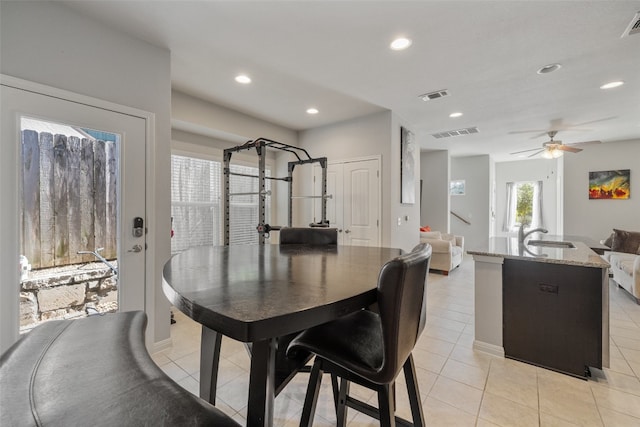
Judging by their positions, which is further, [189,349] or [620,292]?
[620,292]

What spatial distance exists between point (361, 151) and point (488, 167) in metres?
4.61

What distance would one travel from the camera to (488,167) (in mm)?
6938

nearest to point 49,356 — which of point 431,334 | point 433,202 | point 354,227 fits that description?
point 431,334

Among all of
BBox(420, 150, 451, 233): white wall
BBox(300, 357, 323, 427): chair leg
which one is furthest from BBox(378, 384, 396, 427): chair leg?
BBox(420, 150, 451, 233): white wall

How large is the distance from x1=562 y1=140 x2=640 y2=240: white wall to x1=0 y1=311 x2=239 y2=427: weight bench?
795 centimetres

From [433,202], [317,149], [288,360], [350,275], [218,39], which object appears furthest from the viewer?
[433,202]

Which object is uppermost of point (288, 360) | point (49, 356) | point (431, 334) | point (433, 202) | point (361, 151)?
point (361, 151)

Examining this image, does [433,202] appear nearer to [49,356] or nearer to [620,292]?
[620,292]

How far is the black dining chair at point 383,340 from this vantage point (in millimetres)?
812

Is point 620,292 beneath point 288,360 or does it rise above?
beneath

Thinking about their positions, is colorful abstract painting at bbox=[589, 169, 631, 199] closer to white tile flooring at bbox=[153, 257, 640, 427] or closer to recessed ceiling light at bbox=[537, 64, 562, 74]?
white tile flooring at bbox=[153, 257, 640, 427]

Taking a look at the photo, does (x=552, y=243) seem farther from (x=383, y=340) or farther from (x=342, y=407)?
(x=383, y=340)

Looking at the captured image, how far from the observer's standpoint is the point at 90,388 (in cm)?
44

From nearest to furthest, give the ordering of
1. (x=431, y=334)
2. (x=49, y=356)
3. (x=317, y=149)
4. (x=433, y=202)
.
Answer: (x=49, y=356), (x=431, y=334), (x=317, y=149), (x=433, y=202)
